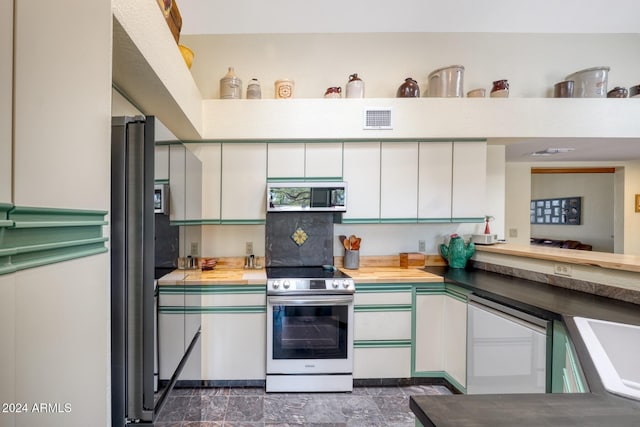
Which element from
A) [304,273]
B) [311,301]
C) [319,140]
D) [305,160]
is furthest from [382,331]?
[319,140]

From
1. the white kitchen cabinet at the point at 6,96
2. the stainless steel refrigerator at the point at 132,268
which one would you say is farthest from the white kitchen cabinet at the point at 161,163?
the white kitchen cabinet at the point at 6,96

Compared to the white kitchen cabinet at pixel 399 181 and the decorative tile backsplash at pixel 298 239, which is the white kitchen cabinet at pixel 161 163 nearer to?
the decorative tile backsplash at pixel 298 239

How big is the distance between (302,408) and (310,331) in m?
0.52

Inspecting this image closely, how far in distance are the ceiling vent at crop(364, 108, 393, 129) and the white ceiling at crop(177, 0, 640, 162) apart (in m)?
0.84

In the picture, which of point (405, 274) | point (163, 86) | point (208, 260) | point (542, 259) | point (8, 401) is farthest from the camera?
point (208, 260)

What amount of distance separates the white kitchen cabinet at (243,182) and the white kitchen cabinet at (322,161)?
0.40 metres

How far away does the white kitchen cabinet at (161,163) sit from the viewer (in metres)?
1.09

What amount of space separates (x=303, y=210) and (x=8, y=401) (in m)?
1.98

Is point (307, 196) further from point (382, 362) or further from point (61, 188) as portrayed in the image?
point (61, 188)

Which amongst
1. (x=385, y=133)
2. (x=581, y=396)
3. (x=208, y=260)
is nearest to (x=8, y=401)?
Result: (x=581, y=396)

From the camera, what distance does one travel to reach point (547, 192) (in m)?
6.80

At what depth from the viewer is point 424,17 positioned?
8.27 ft

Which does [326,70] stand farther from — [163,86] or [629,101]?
[629,101]

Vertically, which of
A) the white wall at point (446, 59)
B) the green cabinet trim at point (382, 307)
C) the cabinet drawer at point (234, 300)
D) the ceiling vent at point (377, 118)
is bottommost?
the green cabinet trim at point (382, 307)
